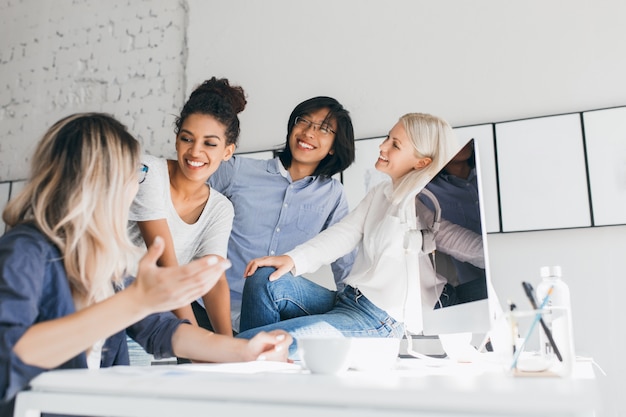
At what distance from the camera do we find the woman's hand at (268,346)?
122 cm

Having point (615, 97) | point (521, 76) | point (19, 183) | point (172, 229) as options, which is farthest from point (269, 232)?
point (19, 183)

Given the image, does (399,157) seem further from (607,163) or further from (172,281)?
(172,281)

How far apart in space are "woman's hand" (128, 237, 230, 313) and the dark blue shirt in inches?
6.9

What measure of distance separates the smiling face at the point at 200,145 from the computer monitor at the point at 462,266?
994 millimetres

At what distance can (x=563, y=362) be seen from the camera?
959 mm

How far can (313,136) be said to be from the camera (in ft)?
7.87

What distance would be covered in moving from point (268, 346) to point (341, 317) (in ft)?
1.86

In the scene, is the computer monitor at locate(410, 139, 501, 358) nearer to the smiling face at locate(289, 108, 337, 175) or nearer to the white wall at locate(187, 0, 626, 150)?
the smiling face at locate(289, 108, 337, 175)

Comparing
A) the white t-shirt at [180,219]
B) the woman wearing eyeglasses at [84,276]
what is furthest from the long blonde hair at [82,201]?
the white t-shirt at [180,219]

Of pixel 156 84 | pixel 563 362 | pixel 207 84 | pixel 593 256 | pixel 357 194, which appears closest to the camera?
pixel 563 362

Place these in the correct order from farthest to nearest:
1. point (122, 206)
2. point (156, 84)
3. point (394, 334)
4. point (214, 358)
Answer: point (156, 84) → point (394, 334) → point (214, 358) → point (122, 206)

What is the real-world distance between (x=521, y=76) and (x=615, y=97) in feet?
1.24

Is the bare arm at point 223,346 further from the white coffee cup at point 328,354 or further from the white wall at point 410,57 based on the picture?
the white wall at point 410,57

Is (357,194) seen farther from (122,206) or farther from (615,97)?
(122,206)
